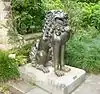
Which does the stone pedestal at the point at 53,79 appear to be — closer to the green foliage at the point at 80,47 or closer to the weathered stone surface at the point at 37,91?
the weathered stone surface at the point at 37,91

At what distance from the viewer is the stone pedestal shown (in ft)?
9.78

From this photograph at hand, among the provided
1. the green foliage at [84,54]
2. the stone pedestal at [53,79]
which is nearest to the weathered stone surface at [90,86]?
the stone pedestal at [53,79]

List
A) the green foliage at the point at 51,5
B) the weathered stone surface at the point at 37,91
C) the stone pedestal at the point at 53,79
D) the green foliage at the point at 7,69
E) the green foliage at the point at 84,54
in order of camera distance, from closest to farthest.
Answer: the stone pedestal at the point at 53,79
the weathered stone surface at the point at 37,91
the green foliage at the point at 7,69
the green foliage at the point at 84,54
the green foliage at the point at 51,5

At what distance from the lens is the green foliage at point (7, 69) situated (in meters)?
3.36

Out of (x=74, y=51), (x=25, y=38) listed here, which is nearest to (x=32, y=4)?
(x=25, y=38)

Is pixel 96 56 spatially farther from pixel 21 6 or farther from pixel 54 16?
pixel 21 6

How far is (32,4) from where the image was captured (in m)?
5.51

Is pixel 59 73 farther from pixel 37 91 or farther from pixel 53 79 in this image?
pixel 37 91

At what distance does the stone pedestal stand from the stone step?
0.26 ft

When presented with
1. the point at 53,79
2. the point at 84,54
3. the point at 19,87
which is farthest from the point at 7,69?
the point at 84,54

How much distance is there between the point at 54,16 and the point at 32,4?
2.64m

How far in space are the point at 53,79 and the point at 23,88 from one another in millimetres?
506

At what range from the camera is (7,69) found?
340 centimetres

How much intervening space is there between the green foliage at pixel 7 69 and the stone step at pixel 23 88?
12cm
